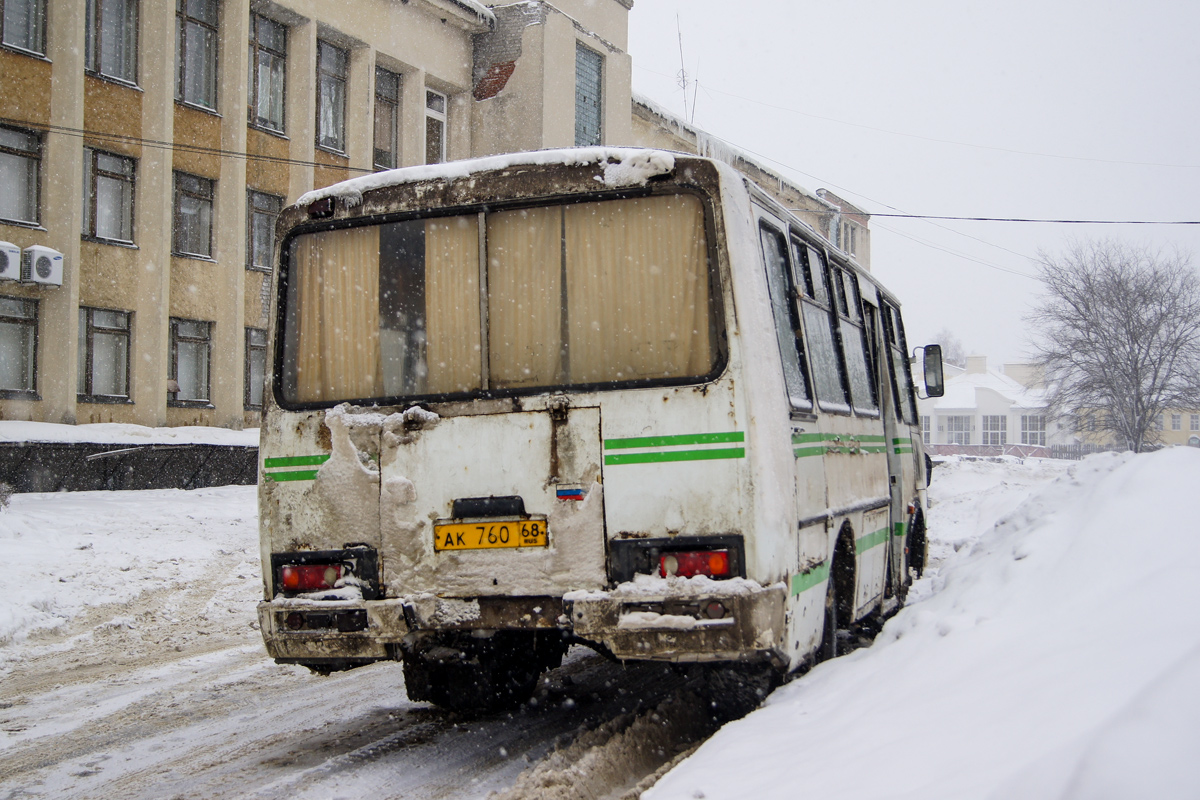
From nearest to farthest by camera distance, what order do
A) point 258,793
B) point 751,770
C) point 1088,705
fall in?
point 1088,705 < point 751,770 < point 258,793

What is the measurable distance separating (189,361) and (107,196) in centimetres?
363

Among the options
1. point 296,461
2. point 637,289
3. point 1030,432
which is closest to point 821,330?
point 637,289

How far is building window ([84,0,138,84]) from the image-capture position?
20.8m

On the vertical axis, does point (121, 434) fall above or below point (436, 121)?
below

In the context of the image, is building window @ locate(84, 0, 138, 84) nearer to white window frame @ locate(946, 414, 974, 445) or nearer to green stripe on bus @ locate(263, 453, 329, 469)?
green stripe on bus @ locate(263, 453, 329, 469)

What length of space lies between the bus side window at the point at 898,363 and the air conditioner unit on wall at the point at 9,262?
50.5ft

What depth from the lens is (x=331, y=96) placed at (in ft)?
86.2

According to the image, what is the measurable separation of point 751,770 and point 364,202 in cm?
334

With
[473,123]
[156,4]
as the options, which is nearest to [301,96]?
[156,4]

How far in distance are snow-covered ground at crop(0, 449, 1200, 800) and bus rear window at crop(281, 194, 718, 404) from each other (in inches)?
65.0

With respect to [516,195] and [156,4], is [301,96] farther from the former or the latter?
[516,195]

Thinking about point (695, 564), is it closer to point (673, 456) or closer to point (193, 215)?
point (673, 456)

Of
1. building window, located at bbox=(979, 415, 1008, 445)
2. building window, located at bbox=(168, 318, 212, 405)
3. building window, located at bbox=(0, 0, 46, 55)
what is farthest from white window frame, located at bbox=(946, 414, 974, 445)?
building window, located at bbox=(0, 0, 46, 55)

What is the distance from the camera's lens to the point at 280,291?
579 cm
